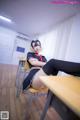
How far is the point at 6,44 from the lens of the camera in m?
5.39

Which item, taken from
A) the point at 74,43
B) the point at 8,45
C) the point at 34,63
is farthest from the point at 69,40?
the point at 8,45

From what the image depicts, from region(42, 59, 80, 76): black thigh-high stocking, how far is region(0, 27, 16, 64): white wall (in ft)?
15.5

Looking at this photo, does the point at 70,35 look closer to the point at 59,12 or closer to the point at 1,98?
the point at 59,12

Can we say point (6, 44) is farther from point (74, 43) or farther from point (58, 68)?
point (58, 68)

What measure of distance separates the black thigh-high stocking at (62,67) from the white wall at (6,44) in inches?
185

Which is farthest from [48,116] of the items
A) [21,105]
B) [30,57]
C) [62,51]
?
[62,51]

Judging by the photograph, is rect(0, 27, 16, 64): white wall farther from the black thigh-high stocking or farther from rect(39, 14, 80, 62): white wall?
the black thigh-high stocking

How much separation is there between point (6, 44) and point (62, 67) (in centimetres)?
493

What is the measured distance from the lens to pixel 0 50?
5.30m

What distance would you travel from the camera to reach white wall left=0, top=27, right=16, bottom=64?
17.3 feet

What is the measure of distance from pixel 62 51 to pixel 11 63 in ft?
13.4

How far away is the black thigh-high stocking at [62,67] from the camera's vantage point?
903mm

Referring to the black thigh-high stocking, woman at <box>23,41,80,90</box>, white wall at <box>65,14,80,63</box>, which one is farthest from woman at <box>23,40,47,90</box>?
white wall at <box>65,14,80,63</box>

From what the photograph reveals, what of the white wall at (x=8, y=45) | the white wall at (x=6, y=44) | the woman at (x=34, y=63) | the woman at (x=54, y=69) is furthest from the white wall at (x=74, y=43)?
the white wall at (x=6, y=44)
